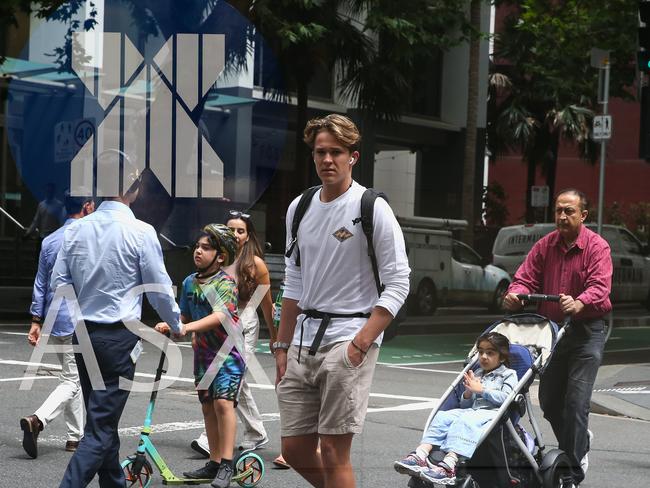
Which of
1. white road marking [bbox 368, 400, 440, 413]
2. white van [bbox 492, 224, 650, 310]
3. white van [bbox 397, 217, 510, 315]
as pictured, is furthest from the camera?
white van [bbox 492, 224, 650, 310]

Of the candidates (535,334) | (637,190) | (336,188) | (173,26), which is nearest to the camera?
(336,188)

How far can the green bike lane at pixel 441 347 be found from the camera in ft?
52.9

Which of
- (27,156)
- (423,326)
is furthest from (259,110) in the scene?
(423,326)

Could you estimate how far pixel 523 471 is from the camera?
6.49 metres

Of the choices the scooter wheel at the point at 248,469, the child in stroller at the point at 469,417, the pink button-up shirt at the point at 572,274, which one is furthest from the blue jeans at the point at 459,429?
the scooter wheel at the point at 248,469

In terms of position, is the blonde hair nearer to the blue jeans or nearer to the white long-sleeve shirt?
the white long-sleeve shirt

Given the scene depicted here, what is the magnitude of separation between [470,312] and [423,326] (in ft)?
16.8

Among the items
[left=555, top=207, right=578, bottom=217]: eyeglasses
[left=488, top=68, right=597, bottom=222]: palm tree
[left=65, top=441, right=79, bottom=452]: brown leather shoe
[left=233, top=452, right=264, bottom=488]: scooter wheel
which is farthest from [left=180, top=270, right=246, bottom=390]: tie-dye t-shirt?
[left=488, top=68, right=597, bottom=222]: palm tree

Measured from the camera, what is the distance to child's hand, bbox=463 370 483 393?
6.37 m

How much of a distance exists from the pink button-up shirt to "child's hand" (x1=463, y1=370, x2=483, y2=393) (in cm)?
78

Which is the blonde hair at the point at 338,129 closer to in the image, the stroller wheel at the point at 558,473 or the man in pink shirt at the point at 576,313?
the man in pink shirt at the point at 576,313

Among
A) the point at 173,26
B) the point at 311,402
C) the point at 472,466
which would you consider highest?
the point at 173,26

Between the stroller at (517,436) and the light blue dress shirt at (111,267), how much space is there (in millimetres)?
1754

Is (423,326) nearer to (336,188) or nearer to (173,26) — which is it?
(173,26)
